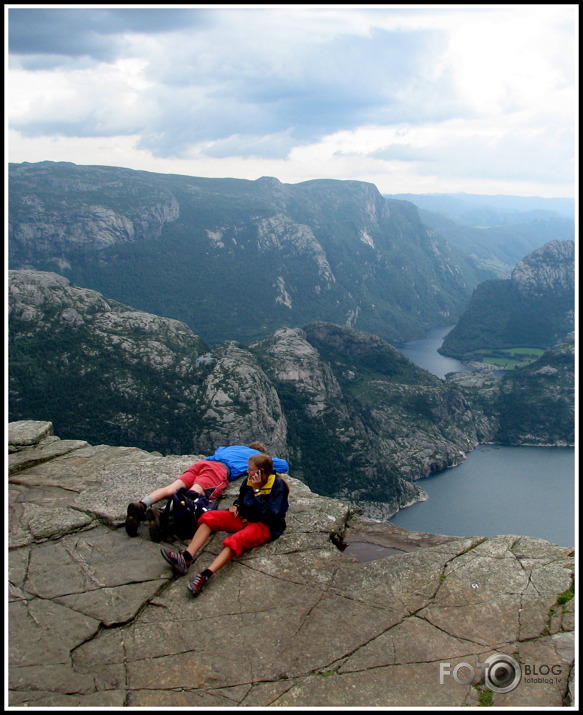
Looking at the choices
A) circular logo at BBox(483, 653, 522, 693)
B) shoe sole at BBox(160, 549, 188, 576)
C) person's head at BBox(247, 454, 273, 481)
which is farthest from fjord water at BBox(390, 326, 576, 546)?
circular logo at BBox(483, 653, 522, 693)

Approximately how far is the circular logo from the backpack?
21.7 ft

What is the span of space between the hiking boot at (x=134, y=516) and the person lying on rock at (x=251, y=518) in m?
1.24

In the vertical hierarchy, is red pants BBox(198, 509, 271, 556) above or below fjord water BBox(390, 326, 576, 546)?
above

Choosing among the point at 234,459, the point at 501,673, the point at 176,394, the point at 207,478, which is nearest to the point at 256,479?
the point at 207,478

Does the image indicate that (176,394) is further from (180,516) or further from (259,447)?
(180,516)

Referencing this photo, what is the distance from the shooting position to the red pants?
36.6 ft

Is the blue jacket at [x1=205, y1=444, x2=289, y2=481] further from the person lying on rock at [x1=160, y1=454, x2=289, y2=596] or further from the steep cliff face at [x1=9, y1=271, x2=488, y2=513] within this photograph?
the steep cliff face at [x1=9, y1=271, x2=488, y2=513]

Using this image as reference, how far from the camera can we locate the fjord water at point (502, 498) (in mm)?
129500

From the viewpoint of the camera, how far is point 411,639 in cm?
898

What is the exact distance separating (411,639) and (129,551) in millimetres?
6183

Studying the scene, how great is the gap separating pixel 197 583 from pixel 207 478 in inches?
147

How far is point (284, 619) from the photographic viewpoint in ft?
31.4

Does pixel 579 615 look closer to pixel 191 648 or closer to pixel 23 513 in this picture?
pixel 191 648

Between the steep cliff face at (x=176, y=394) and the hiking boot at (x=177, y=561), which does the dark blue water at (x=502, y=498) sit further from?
the hiking boot at (x=177, y=561)
